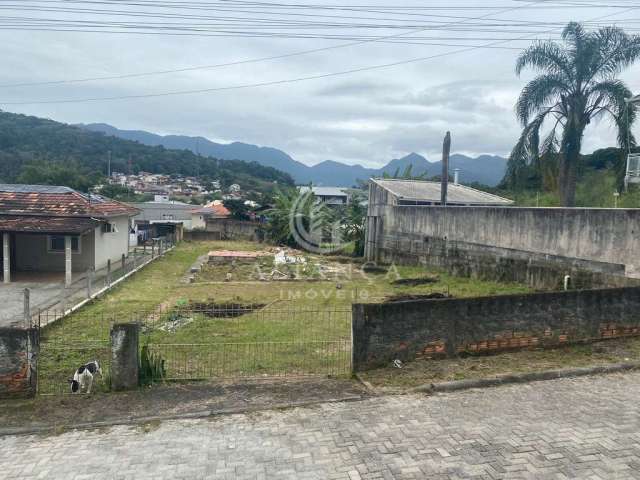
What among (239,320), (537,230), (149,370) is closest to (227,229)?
(239,320)

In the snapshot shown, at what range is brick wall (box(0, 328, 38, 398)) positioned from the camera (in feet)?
19.3

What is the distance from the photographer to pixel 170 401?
5977 mm

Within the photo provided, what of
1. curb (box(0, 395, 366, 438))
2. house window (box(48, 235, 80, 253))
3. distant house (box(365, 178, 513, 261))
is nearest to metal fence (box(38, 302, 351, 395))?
curb (box(0, 395, 366, 438))

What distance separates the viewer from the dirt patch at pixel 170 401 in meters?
5.53

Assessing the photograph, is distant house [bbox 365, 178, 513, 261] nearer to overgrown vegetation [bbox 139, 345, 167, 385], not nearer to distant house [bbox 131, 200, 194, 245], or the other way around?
overgrown vegetation [bbox 139, 345, 167, 385]

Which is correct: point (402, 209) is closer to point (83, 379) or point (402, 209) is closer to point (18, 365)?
point (83, 379)

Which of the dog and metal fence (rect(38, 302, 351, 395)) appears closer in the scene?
the dog

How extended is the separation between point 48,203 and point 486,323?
17184 mm

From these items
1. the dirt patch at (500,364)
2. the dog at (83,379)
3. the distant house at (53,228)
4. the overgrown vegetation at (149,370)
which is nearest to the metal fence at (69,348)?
the dog at (83,379)

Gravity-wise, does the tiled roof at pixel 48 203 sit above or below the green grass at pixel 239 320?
above

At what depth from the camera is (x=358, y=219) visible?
90.9 ft

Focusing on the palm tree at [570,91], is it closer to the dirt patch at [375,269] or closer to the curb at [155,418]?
the dirt patch at [375,269]

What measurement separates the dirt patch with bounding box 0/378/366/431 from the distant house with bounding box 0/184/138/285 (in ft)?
37.4

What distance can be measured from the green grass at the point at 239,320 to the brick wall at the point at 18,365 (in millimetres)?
560
